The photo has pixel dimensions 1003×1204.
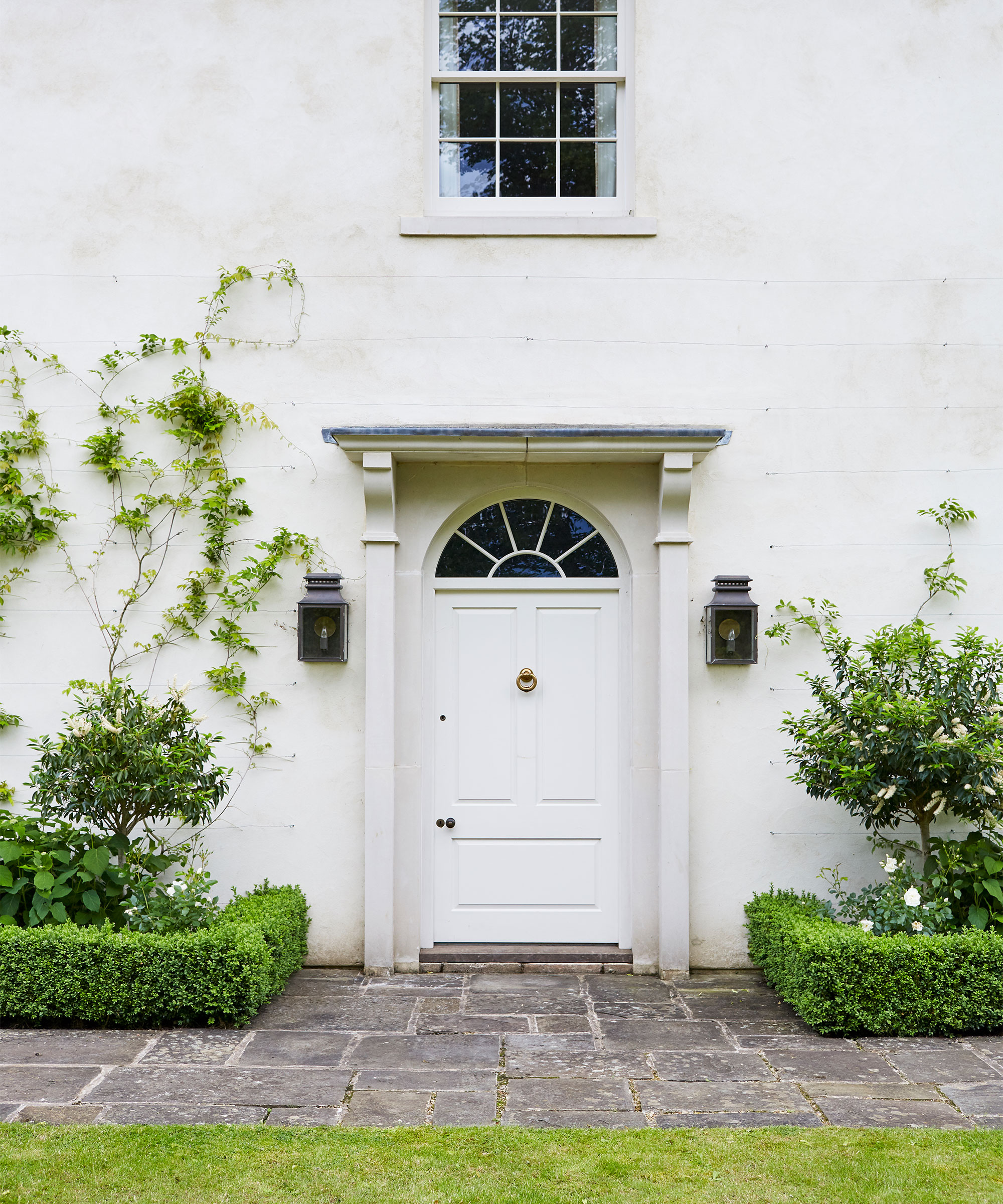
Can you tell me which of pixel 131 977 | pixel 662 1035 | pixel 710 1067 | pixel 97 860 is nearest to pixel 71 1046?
pixel 131 977

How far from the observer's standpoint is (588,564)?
5.93m

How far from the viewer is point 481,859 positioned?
5.80 meters

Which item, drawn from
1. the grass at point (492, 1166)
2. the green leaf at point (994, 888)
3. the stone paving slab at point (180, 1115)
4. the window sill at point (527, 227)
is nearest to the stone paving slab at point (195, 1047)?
the stone paving slab at point (180, 1115)

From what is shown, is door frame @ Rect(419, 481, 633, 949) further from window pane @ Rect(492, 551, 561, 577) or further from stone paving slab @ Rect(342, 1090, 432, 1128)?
stone paving slab @ Rect(342, 1090, 432, 1128)

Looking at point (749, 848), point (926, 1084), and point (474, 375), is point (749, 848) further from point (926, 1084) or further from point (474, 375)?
point (474, 375)

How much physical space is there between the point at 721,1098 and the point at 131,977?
106 inches

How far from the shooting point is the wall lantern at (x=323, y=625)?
562 centimetres

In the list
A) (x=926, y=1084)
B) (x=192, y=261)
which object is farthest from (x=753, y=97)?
(x=926, y=1084)

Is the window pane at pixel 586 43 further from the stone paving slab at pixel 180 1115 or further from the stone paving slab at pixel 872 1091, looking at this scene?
the stone paving slab at pixel 180 1115

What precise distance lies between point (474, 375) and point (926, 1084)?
415cm

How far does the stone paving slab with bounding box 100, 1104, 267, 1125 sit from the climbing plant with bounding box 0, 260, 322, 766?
7.28ft

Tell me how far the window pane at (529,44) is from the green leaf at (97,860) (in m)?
5.01

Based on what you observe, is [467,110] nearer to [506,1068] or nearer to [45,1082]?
[506,1068]

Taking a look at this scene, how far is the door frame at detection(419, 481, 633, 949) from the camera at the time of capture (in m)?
5.78
